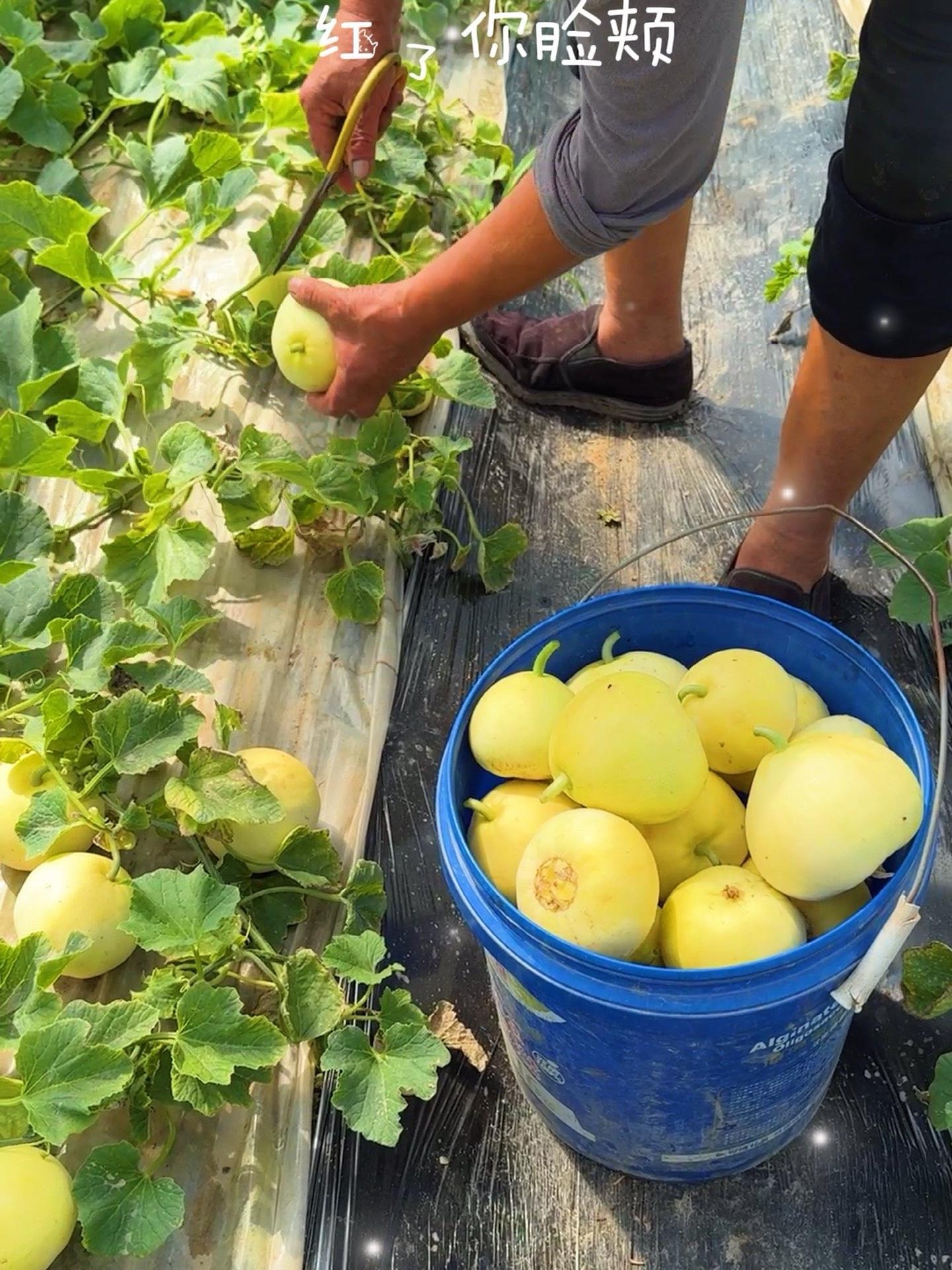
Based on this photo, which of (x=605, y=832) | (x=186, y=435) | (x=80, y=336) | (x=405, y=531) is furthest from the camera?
(x=80, y=336)

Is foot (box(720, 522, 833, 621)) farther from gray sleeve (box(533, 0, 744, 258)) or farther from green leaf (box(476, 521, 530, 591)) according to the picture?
gray sleeve (box(533, 0, 744, 258))

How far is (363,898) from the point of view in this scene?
1.24 metres

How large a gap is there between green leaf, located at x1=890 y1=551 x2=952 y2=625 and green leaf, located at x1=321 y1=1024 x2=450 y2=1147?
722 mm

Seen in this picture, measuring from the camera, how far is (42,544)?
143 centimetres

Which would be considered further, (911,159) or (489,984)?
(489,984)

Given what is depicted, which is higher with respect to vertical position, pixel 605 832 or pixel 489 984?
pixel 605 832

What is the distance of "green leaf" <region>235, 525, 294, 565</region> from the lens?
1.57m

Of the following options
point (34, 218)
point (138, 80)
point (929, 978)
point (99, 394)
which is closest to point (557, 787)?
point (929, 978)

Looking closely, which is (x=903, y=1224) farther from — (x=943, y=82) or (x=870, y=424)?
(x=943, y=82)

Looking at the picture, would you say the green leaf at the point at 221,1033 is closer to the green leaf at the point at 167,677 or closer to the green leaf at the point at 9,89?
A: the green leaf at the point at 167,677

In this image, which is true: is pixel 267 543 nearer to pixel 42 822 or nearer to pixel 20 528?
pixel 20 528

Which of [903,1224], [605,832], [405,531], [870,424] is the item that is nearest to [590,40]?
[870,424]

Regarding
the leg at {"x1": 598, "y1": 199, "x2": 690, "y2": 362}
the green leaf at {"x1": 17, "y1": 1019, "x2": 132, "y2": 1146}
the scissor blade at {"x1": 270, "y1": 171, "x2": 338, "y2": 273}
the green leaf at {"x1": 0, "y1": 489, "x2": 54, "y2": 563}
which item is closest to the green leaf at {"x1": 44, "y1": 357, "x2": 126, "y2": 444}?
the green leaf at {"x1": 0, "y1": 489, "x2": 54, "y2": 563}

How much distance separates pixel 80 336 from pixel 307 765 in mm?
912
